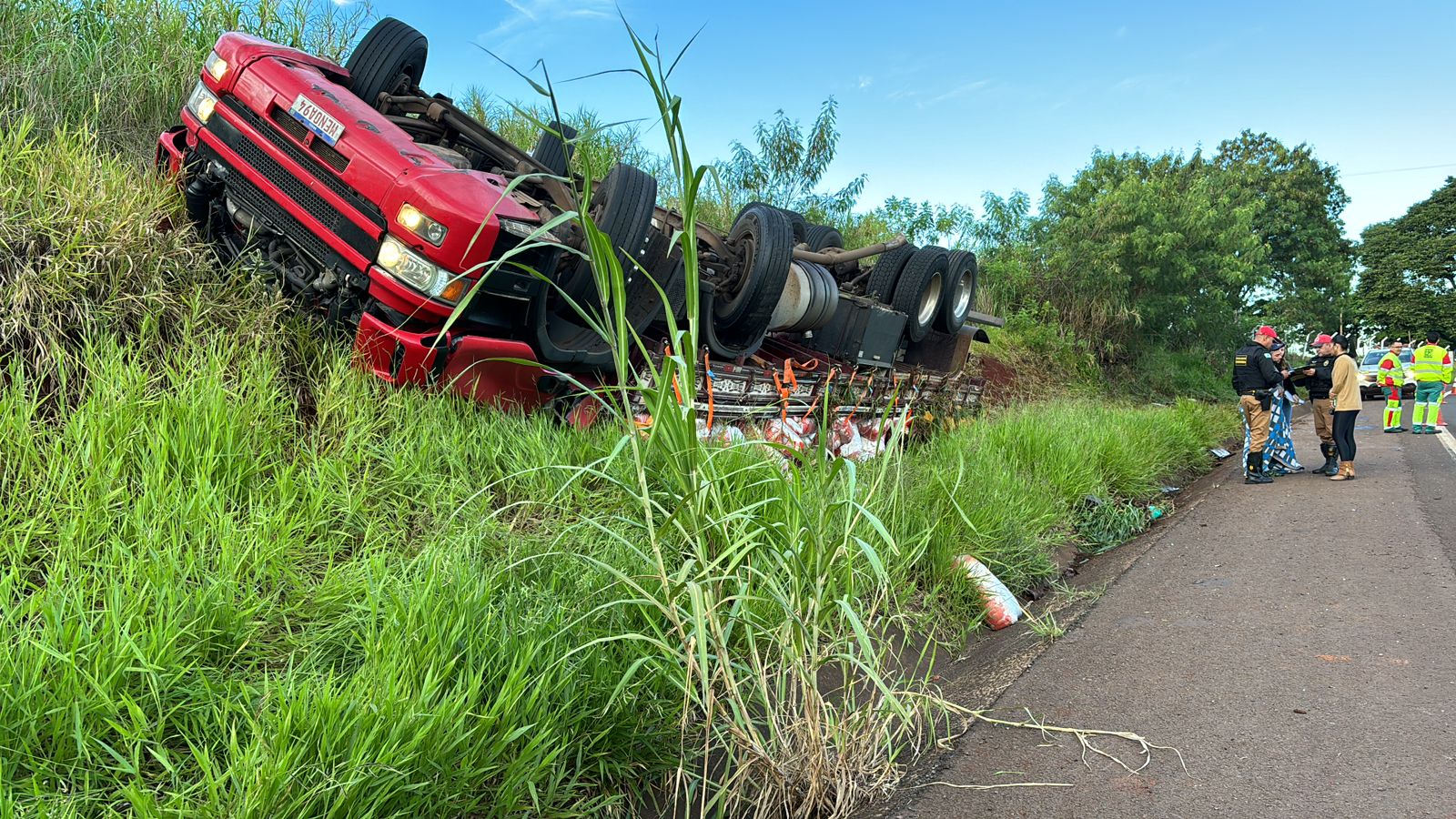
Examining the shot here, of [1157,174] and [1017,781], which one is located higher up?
[1157,174]

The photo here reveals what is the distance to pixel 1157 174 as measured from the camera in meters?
24.5

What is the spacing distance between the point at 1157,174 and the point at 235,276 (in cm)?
2504

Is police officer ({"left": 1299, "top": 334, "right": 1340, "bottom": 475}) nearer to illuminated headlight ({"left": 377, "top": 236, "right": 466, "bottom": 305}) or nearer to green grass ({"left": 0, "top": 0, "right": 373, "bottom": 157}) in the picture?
illuminated headlight ({"left": 377, "top": 236, "right": 466, "bottom": 305})

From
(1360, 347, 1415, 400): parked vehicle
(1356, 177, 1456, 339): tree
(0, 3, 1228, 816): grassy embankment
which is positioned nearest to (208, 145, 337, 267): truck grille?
(0, 3, 1228, 816): grassy embankment

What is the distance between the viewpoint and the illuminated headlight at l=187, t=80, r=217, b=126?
188 inches

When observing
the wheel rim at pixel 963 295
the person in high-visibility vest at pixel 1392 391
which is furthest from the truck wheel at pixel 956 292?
the person in high-visibility vest at pixel 1392 391

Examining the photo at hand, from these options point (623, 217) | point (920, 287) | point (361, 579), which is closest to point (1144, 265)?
point (920, 287)

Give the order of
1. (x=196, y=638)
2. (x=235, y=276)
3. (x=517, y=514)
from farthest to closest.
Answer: (x=235, y=276) → (x=517, y=514) → (x=196, y=638)

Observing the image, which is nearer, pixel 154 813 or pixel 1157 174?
pixel 154 813

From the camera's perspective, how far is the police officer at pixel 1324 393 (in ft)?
29.1

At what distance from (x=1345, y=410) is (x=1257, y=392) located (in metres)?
0.81

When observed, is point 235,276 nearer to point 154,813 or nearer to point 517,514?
point 517,514

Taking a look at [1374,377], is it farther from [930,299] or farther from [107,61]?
[107,61]

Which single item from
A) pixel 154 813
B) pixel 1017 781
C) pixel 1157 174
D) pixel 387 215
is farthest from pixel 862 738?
pixel 1157 174
